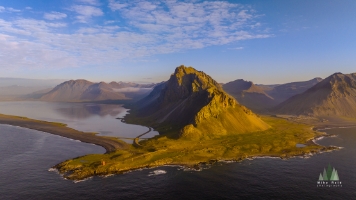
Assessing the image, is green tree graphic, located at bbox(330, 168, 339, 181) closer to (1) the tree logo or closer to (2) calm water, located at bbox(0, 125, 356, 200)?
(1) the tree logo

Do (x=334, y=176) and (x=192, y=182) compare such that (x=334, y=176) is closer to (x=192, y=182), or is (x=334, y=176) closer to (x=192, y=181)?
(x=192, y=181)

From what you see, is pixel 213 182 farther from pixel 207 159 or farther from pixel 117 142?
pixel 117 142

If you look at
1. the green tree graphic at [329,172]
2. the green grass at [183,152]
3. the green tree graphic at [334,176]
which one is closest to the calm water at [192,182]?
the green tree graphic at [334,176]

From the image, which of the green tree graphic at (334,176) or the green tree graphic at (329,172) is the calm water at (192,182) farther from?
the green tree graphic at (329,172)

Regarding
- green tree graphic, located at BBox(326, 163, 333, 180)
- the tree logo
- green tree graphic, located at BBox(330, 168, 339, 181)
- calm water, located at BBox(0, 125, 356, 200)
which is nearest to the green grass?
calm water, located at BBox(0, 125, 356, 200)

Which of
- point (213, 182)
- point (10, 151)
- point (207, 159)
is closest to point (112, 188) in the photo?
point (213, 182)

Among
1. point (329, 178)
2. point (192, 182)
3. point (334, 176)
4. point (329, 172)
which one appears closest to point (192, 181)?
point (192, 182)

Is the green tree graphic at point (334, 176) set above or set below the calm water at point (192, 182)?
below
